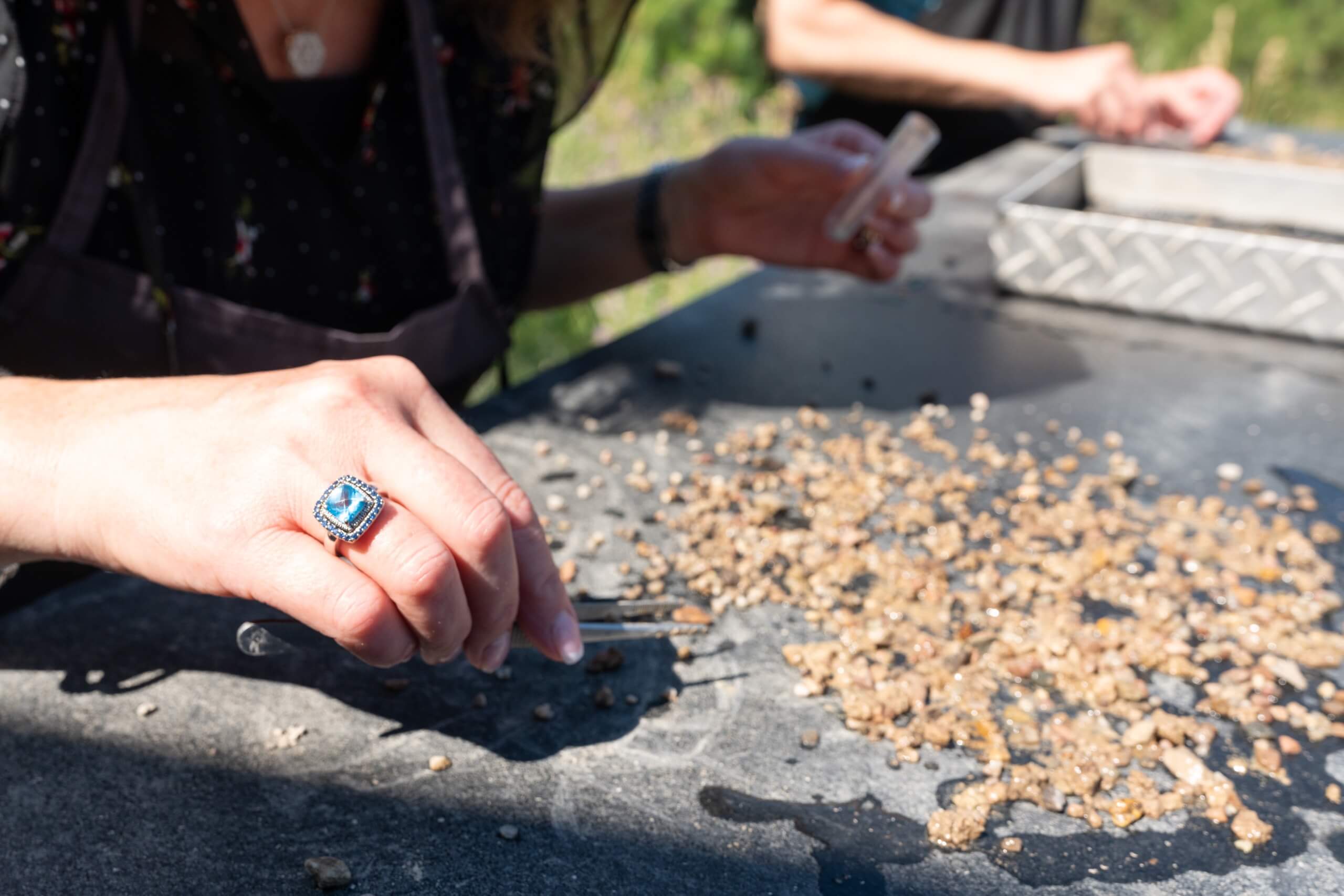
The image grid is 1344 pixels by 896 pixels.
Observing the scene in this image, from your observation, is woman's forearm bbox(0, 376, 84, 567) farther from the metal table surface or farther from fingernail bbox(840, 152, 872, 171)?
fingernail bbox(840, 152, 872, 171)

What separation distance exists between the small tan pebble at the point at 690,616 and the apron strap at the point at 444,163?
21.1 inches

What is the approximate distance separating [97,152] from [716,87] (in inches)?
158

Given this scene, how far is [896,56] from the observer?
2248 millimetres

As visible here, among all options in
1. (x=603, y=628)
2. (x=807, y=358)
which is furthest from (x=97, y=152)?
(x=807, y=358)

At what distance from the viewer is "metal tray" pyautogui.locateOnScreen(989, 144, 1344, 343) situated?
55.1 inches

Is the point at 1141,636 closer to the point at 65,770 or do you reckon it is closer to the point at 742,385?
the point at 742,385

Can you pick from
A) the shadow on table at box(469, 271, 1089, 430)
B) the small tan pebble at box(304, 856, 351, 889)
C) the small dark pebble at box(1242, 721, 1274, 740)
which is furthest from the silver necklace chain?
the small dark pebble at box(1242, 721, 1274, 740)

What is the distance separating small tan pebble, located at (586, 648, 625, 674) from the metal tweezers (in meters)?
0.01

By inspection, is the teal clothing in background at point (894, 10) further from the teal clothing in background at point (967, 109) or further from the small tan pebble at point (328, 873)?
the small tan pebble at point (328, 873)

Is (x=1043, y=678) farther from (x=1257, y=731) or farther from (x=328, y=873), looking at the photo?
(x=328, y=873)

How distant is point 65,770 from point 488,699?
0.92 feet

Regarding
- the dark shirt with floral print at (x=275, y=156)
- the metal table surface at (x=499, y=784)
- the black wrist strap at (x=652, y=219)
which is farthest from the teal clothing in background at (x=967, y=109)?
the metal table surface at (x=499, y=784)

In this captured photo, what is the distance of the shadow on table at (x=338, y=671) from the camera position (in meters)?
0.78

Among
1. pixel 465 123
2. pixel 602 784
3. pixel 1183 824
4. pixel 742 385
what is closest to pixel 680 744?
pixel 602 784
